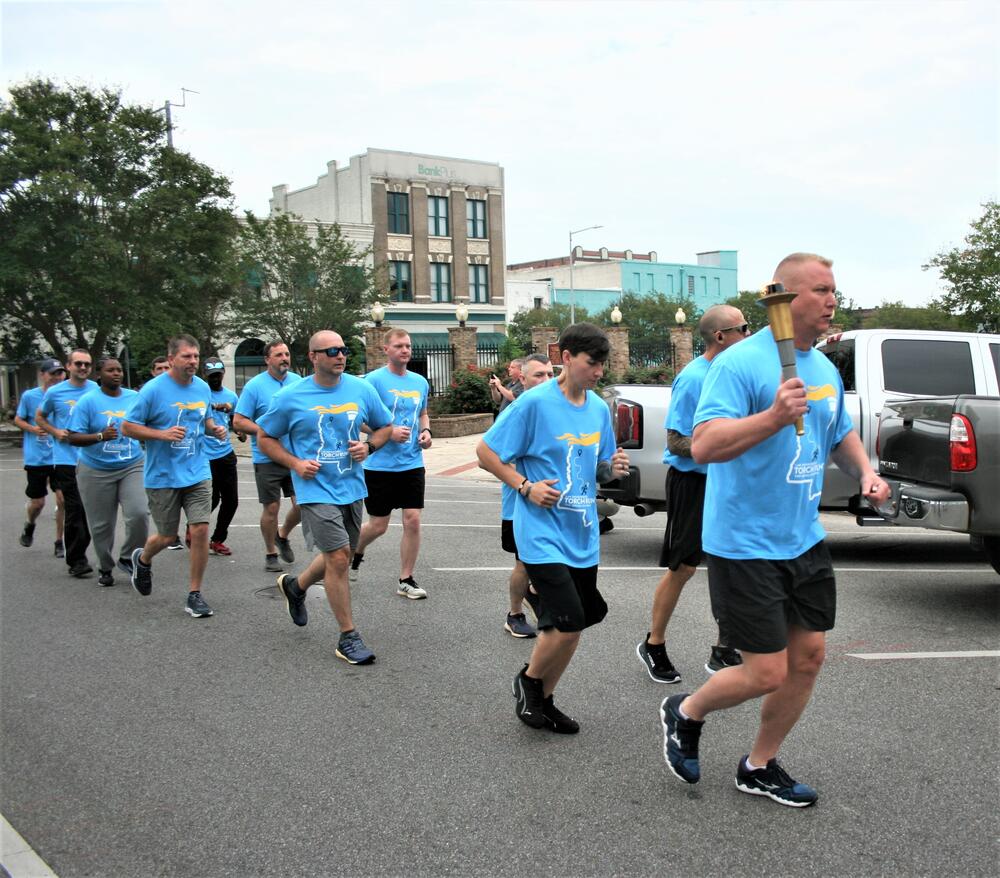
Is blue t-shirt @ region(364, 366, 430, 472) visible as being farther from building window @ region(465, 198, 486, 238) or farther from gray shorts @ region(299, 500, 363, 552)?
building window @ region(465, 198, 486, 238)

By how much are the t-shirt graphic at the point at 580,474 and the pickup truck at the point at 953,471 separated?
2839 millimetres

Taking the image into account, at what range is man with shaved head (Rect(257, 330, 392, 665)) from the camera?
5.74 meters

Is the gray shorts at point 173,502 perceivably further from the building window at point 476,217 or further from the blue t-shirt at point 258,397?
the building window at point 476,217

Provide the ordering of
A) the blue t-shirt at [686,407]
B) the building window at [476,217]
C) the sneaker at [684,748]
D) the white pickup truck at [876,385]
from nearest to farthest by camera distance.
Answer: the sneaker at [684,748] → the blue t-shirt at [686,407] → the white pickup truck at [876,385] → the building window at [476,217]

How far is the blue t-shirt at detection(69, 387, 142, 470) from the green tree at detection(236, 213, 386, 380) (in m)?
27.9

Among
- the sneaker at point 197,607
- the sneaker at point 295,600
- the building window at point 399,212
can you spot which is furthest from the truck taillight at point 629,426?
the building window at point 399,212

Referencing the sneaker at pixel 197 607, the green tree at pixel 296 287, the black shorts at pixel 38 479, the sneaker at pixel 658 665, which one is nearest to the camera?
the sneaker at pixel 658 665

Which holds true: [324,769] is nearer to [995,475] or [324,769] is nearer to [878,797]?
[878,797]

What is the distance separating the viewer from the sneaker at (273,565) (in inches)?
341

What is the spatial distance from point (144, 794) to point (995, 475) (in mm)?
5293

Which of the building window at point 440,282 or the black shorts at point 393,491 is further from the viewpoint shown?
the building window at point 440,282

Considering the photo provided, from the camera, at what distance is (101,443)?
26.5 ft

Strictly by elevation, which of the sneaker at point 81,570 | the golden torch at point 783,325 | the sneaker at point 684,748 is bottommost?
the sneaker at point 81,570

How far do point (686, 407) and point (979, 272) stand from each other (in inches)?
1043
